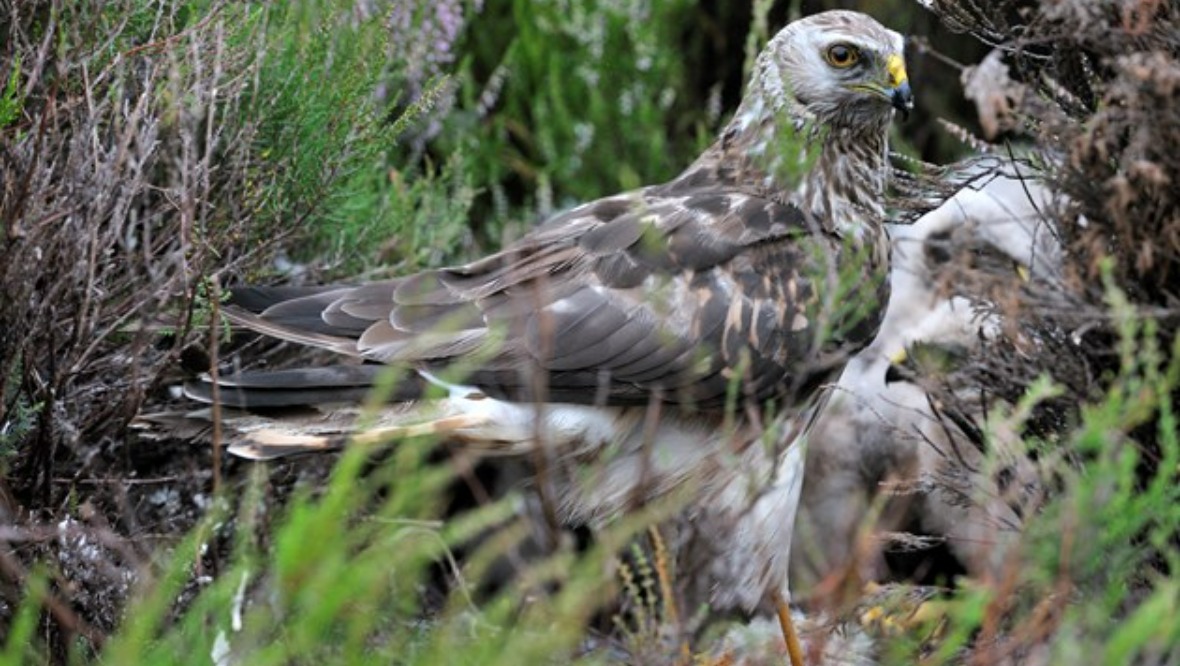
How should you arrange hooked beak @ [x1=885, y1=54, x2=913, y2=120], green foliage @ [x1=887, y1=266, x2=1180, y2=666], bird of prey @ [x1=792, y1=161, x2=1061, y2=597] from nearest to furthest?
green foliage @ [x1=887, y1=266, x2=1180, y2=666], hooked beak @ [x1=885, y1=54, x2=913, y2=120], bird of prey @ [x1=792, y1=161, x2=1061, y2=597]

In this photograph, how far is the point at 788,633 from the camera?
12.0ft

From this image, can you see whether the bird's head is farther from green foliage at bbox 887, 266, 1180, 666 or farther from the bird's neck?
green foliage at bbox 887, 266, 1180, 666

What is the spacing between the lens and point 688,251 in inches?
144

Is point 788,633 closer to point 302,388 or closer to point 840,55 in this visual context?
point 302,388

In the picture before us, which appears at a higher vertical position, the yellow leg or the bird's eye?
the bird's eye

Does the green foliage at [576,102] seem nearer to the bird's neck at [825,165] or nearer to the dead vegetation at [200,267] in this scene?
the bird's neck at [825,165]

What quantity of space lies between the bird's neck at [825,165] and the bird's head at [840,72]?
19 millimetres

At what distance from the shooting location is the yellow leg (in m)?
3.56

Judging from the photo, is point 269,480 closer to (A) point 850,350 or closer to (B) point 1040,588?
(A) point 850,350

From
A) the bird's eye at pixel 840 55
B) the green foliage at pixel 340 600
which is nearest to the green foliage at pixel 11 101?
the green foliage at pixel 340 600

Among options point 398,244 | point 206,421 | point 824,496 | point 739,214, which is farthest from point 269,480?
point 824,496

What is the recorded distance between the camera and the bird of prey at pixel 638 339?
3488 mm

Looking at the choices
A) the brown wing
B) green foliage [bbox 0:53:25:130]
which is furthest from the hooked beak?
green foliage [bbox 0:53:25:130]

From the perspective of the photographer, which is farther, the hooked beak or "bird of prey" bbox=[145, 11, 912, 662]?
the hooked beak
